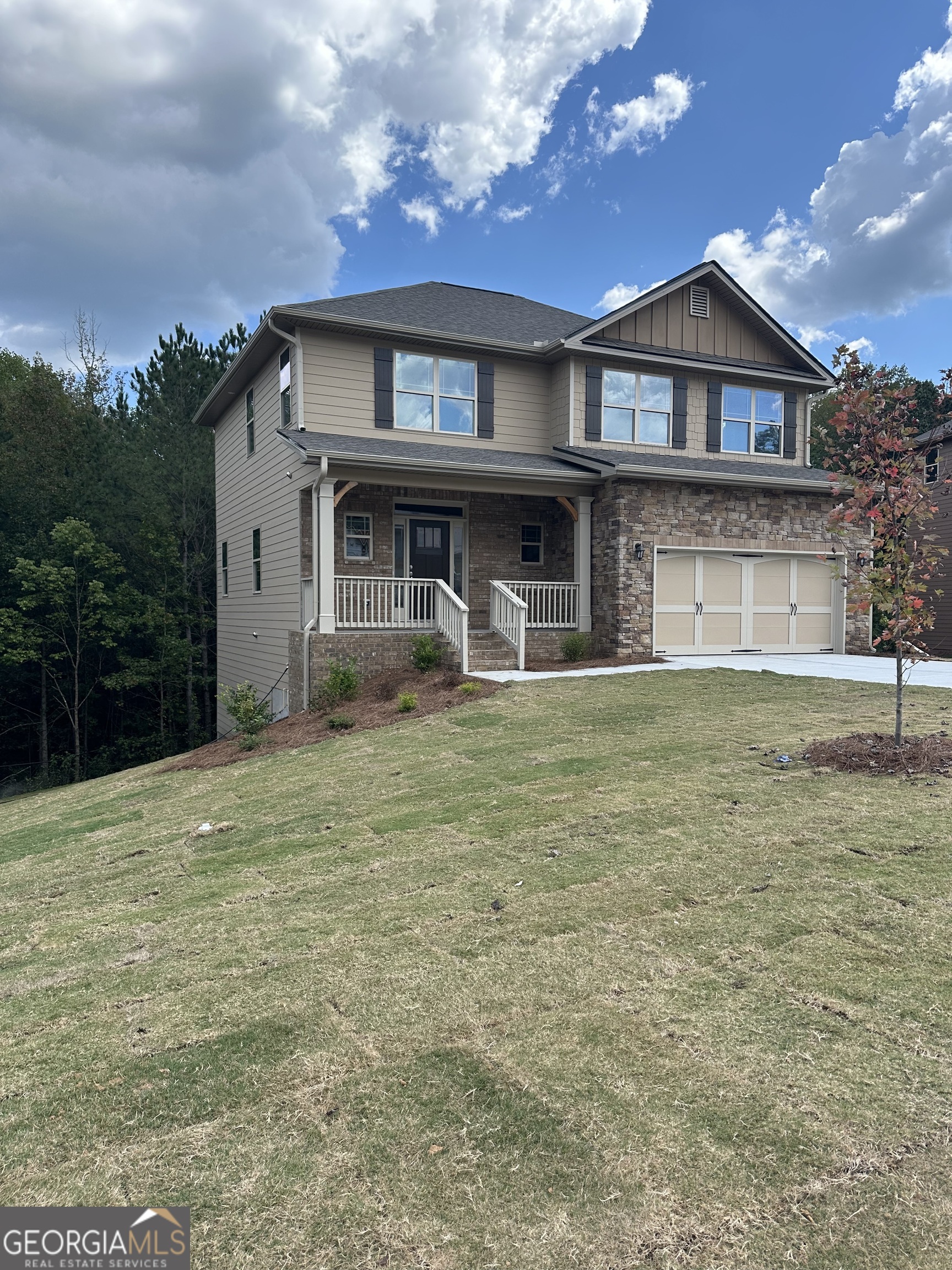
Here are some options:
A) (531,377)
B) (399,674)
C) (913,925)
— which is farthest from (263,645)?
(913,925)

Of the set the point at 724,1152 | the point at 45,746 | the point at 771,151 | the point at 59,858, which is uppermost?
the point at 771,151

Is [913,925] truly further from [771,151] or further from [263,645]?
[771,151]

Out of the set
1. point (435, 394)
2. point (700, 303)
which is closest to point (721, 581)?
point (700, 303)

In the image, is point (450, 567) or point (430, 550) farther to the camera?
point (450, 567)

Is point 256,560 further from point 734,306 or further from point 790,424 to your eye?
point 790,424

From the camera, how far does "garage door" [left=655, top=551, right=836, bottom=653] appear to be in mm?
14336

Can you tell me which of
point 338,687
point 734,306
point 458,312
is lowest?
point 338,687

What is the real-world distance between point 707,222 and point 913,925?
1971cm

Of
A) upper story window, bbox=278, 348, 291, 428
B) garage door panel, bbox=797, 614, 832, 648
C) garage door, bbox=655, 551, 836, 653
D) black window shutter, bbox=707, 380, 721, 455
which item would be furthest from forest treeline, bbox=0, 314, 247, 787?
garage door panel, bbox=797, 614, 832, 648

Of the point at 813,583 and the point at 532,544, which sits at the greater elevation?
the point at 532,544

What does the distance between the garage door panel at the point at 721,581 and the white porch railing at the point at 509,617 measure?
149 inches

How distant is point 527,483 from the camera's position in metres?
13.7

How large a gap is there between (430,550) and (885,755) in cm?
1039

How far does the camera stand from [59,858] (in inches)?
257
